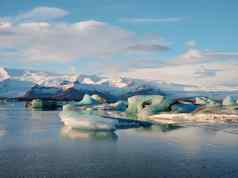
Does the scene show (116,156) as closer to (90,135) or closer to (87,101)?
(90,135)

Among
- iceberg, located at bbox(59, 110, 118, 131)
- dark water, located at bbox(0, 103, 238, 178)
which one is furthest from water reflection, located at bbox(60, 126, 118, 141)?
iceberg, located at bbox(59, 110, 118, 131)

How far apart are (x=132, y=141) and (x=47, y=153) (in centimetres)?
336

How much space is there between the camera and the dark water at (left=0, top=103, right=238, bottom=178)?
7820 mm

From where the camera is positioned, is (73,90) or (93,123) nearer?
(93,123)

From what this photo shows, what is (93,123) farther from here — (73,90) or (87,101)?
(73,90)

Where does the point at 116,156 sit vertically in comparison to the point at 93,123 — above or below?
below

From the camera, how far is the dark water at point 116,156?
25.7 ft

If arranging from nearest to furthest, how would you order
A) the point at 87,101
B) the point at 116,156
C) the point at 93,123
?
the point at 116,156 → the point at 93,123 → the point at 87,101

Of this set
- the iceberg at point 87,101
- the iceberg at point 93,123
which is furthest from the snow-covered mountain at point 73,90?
the iceberg at point 93,123

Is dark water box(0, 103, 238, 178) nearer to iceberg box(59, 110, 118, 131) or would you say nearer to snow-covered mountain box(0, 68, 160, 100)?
iceberg box(59, 110, 118, 131)

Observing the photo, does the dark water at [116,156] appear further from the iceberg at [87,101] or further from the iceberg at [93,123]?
the iceberg at [87,101]

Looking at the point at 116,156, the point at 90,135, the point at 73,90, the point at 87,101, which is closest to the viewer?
the point at 116,156

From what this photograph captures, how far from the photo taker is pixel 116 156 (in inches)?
374

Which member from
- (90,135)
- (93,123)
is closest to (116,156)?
(90,135)
